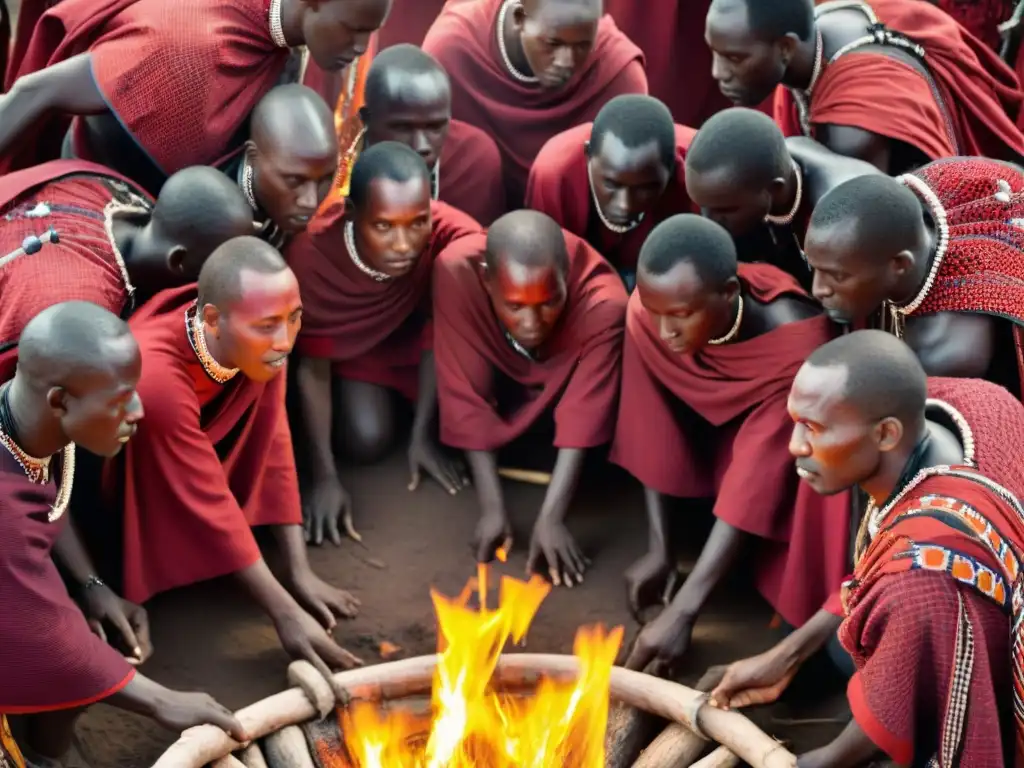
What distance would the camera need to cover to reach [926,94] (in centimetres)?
498

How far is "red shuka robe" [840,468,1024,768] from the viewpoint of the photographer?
3428mm

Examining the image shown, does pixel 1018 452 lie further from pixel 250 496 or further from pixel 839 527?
pixel 250 496

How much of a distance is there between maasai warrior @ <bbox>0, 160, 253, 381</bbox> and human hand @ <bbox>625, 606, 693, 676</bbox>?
1.72 m

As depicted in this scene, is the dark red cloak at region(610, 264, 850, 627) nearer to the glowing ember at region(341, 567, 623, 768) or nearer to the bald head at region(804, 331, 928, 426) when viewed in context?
the glowing ember at region(341, 567, 623, 768)

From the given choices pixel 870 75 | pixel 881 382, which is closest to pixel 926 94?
A: pixel 870 75

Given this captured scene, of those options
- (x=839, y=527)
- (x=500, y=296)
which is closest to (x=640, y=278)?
(x=500, y=296)

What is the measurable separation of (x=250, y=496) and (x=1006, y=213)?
240 centimetres

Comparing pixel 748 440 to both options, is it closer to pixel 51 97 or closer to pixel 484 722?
pixel 484 722

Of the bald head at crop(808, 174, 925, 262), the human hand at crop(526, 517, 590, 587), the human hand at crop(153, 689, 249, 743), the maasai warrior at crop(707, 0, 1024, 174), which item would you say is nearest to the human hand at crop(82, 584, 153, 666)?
the human hand at crop(153, 689, 249, 743)

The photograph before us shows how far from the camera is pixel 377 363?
5.41m

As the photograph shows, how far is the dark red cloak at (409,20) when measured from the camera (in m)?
6.74

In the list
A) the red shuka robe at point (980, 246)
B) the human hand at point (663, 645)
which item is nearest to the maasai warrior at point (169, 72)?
the red shuka robe at point (980, 246)

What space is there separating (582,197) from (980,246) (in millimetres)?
1488

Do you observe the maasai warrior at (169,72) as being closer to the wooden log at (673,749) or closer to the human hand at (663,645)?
the human hand at (663,645)
